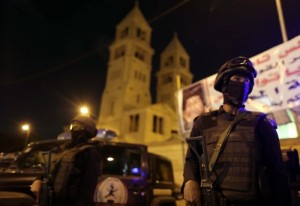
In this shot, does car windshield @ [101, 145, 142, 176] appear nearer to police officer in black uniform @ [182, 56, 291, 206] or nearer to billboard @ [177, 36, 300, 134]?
billboard @ [177, 36, 300, 134]

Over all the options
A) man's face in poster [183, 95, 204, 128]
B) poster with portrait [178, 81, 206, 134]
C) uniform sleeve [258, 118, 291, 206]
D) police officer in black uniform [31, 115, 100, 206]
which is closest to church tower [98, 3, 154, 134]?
poster with portrait [178, 81, 206, 134]

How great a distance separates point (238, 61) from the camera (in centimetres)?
250

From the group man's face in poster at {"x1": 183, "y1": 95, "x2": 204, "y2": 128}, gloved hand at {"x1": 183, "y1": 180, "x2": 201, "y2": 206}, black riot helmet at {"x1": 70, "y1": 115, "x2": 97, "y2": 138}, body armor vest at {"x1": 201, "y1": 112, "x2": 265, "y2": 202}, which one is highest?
man's face in poster at {"x1": 183, "y1": 95, "x2": 204, "y2": 128}

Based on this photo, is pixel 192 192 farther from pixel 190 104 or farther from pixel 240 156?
pixel 190 104

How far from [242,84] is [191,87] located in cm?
452

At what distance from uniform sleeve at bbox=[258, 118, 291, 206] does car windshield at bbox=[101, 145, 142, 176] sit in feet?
10.4

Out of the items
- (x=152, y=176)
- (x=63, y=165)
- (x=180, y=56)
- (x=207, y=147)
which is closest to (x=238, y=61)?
(x=207, y=147)

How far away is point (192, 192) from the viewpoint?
2.11 metres

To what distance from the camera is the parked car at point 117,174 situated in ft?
14.0

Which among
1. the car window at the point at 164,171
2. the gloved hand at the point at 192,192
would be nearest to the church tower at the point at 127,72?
the car window at the point at 164,171

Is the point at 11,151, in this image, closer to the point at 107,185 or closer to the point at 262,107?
the point at 107,185

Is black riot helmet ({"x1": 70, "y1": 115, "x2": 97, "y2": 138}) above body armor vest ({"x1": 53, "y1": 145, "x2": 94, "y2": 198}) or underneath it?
above

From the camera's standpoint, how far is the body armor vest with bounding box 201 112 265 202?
199cm

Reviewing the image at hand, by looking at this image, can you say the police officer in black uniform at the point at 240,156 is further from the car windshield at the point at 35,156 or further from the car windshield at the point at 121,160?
the car windshield at the point at 35,156
